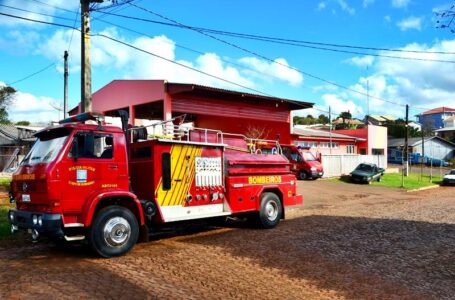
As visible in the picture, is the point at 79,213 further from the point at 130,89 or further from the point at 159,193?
the point at 130,89

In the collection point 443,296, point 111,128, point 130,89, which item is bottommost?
point 443,296

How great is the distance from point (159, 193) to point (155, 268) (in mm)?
2171

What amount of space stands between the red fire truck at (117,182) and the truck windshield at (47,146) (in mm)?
19

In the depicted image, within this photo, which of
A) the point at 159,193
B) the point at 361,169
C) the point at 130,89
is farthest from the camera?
the point at 361,169

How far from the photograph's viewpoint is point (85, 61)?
43.9 feet

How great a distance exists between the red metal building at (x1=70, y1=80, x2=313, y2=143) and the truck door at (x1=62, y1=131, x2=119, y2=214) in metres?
13.0

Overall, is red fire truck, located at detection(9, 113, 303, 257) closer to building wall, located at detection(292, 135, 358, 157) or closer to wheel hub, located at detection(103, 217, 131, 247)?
wheel hub, located at detection(103, 217, 131, 247)

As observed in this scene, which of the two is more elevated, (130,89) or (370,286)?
(130,89)

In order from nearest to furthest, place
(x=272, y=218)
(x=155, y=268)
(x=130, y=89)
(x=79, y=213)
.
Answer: (x=155, y=268) < (x=79, y=213) < (x=272, y=218) < (x=130, y=89)

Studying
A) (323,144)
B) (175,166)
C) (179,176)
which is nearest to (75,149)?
(175,166)

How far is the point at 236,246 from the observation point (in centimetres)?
1001

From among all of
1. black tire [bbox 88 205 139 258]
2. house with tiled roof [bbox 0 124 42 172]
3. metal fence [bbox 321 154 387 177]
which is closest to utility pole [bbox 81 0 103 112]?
black tire [bbox 88 205 139 258]

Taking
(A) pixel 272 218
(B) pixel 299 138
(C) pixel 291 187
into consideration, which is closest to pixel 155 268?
(A) pixel 272 218

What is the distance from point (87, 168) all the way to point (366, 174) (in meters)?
26.5
